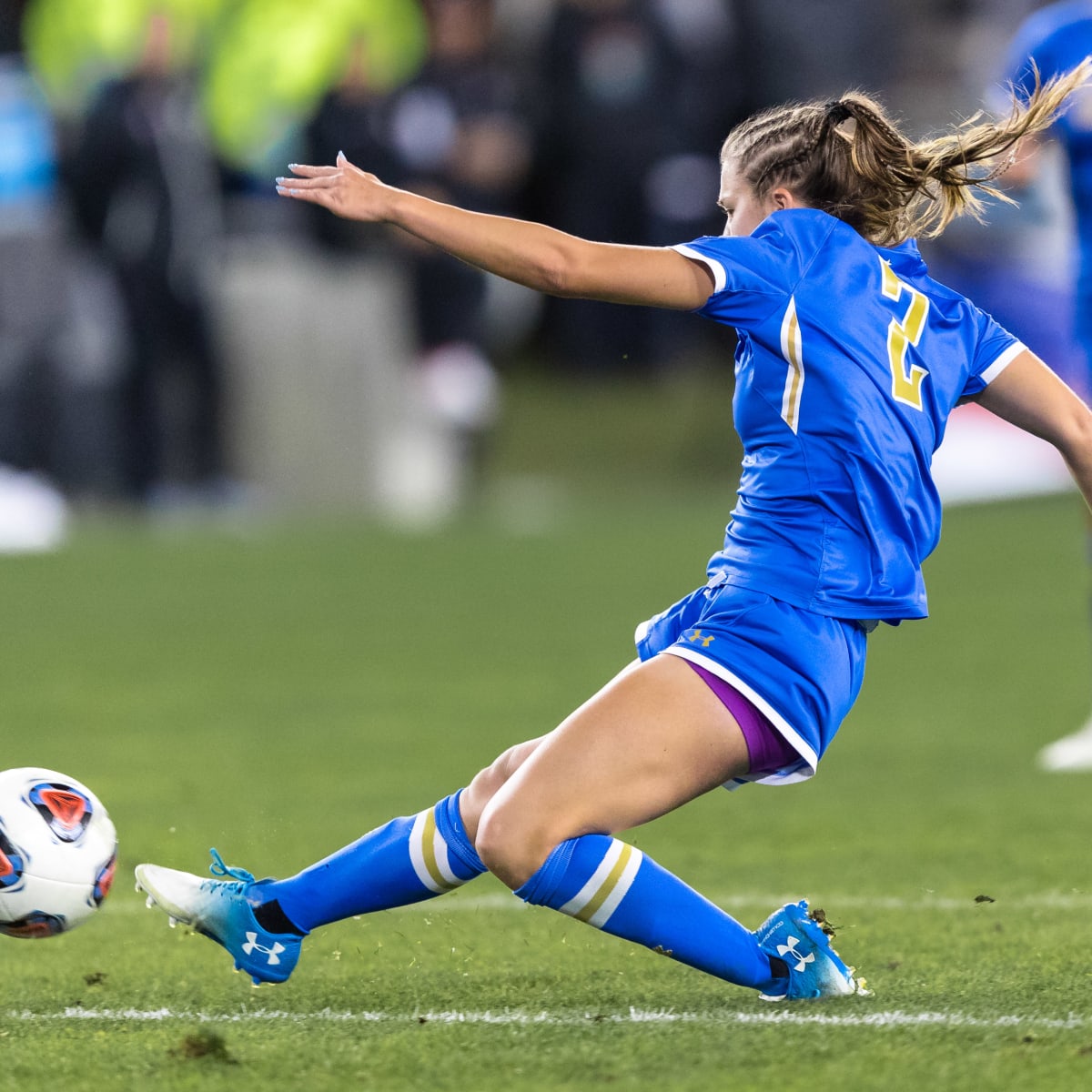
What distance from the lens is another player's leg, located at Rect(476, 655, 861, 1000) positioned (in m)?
3.83

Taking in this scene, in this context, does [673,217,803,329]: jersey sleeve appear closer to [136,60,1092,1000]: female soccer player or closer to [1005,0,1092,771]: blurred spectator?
[136,60,1092,1000]: female soccer player

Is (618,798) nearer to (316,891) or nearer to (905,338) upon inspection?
(316,891)

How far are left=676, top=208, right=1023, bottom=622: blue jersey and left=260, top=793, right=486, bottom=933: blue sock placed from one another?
0.68 meters

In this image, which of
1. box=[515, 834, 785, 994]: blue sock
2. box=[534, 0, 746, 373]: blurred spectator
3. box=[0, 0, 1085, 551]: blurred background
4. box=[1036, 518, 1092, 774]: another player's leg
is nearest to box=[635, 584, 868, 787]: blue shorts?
box=[515, 834, 785, 994]: blue sock

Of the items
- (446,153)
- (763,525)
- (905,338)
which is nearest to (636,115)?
(446,153)

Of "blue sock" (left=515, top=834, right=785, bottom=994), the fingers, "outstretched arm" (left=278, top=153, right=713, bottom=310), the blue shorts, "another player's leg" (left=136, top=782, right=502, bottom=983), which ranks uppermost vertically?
the fingers

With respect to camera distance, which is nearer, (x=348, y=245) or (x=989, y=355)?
(x=989, y=355)

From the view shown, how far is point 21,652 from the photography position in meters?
9.65

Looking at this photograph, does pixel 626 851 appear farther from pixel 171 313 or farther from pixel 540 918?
pixel 171 313

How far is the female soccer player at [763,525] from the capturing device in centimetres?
383

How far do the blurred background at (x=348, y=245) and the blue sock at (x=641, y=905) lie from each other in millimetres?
10646

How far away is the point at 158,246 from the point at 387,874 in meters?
11.2

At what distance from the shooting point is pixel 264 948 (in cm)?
420

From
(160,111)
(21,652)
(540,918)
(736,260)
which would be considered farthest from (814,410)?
(160,111)
